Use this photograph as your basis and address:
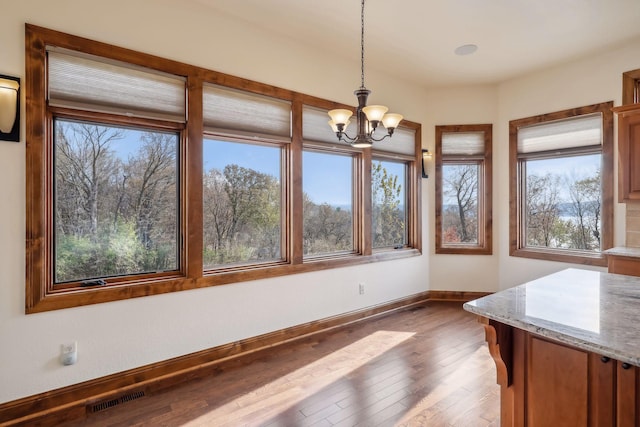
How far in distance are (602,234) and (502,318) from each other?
3.52 metres

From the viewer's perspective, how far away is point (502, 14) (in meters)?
3.07

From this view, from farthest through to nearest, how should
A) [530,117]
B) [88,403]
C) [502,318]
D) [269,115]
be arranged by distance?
[530,117] < [269,115] < [88,403] < [502,318]

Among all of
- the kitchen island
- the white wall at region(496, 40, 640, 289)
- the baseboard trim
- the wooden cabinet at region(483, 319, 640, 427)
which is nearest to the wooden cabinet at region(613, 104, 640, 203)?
the white wall at region(496, 40, 640, 289)

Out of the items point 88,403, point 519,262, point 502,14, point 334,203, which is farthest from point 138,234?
point 519,262

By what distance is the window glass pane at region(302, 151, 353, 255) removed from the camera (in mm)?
3740

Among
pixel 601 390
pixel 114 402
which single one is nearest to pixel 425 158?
pixel 601 390

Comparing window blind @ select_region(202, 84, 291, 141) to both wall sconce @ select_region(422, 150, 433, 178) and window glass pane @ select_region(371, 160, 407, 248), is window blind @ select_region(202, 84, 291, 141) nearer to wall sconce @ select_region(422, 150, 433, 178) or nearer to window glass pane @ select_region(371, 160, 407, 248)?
window glass pane @ select_region(371, 160, 407, 248)

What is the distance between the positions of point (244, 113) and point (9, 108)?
1.64 metres

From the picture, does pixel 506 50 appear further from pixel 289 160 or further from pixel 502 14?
pixel 289 160

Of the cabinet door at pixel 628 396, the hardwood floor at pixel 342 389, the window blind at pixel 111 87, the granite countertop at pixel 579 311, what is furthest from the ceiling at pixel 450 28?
the hardwood floor at pixel 342 389

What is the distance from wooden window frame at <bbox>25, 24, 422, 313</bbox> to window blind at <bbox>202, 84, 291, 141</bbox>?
0.20 feet

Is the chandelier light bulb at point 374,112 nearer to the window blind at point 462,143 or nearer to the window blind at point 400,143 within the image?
the window blind at point 400,143

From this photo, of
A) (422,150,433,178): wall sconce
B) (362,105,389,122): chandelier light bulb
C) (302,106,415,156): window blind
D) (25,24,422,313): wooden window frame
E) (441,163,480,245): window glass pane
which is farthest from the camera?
(441,163,480,245): window glass pane

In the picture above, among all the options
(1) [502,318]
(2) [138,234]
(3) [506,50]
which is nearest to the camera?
(1) [502,318]
